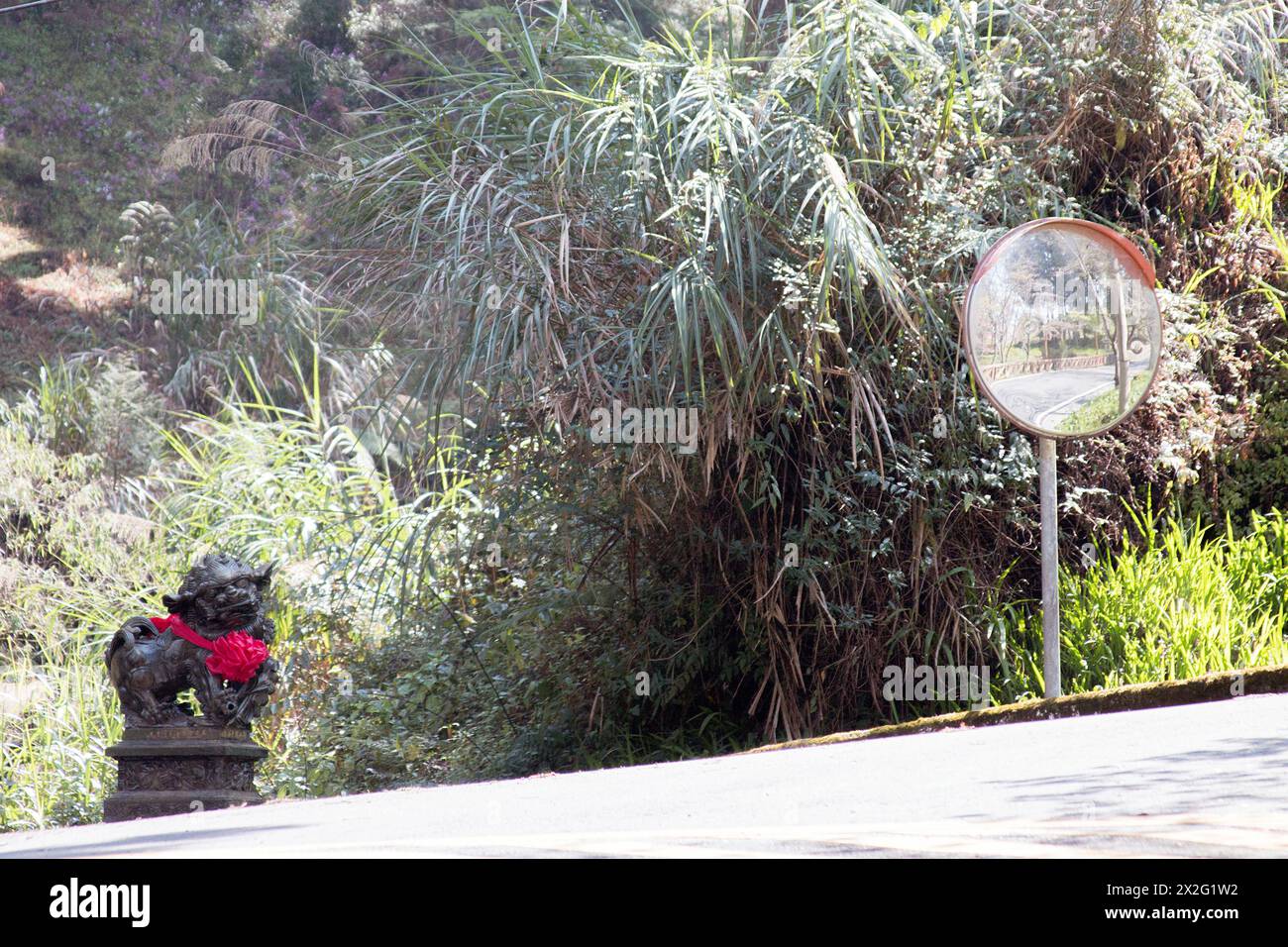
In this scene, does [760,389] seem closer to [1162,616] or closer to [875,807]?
[1162,616]

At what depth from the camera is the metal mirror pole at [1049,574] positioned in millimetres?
4527

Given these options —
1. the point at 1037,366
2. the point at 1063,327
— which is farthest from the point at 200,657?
the point at 1063,327

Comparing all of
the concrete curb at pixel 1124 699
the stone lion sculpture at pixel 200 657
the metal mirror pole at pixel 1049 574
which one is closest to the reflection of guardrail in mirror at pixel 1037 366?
the metal mirror pole at pixel 1049 574

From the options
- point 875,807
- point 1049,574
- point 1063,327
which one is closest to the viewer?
point 875,807

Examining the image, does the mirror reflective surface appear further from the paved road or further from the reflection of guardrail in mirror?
the paved road

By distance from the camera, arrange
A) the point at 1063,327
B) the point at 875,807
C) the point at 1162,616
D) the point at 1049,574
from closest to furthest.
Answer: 1. the point at 875,807
2. the point at 1049,574
3. the point at 1063,327
4. the point at 1162,616

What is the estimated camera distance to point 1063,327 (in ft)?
15.4

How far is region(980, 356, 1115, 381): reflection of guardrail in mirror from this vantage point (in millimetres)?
4578

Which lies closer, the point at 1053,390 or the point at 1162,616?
the point at 1053,390

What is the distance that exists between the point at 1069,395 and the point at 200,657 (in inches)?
130

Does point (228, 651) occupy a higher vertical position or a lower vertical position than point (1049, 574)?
lower

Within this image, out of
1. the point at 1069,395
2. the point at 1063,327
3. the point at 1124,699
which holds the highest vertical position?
the point at 1063,327

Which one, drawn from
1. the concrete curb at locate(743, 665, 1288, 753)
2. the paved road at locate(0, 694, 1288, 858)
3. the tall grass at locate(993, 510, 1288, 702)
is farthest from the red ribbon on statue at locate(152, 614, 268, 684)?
the tall grass at locate(993, 510, 1288, 702)

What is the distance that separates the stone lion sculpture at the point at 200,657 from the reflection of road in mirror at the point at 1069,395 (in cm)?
291
